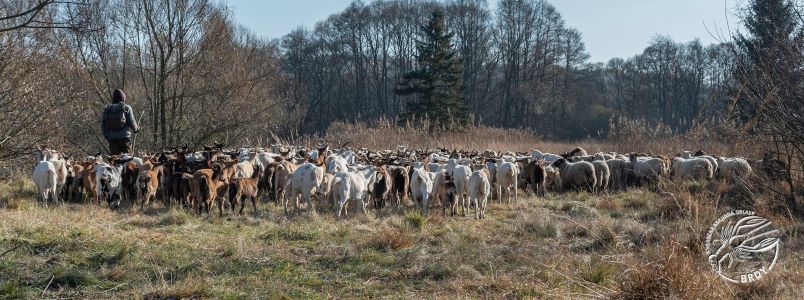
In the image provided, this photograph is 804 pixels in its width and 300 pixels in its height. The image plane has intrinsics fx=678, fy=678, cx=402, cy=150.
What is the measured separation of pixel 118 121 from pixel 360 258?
938 cm

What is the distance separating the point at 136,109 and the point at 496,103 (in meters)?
34.5

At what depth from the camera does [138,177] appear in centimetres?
1216

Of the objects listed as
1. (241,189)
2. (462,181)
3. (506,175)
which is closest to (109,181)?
(241,189)

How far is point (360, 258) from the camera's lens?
761 centimetres

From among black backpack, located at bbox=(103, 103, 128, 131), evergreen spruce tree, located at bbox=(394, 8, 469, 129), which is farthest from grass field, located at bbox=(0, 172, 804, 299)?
evergreen spruce tree, located at bbox=(394, 8, 469, 129)

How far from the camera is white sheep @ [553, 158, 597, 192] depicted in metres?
16.7

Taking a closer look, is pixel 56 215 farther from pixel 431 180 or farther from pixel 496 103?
pixel 496 103

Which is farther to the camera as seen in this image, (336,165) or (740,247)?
(336,165)

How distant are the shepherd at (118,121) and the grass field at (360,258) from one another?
13.5 ft

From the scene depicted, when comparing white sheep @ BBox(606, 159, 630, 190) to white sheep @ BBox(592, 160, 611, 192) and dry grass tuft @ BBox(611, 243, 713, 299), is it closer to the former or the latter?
white sheep @ BBox(592, 160, 611, 192)

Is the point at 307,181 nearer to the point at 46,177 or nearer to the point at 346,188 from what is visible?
the point at 346,188

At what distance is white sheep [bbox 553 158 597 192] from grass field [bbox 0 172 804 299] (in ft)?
18.8

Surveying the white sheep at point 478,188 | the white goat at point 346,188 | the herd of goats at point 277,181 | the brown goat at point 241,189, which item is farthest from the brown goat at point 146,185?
the white sheep at point 478,188

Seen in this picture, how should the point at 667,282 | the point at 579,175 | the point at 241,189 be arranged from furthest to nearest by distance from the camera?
the point at 579,175
the point at 241,189
the point at 667,282
